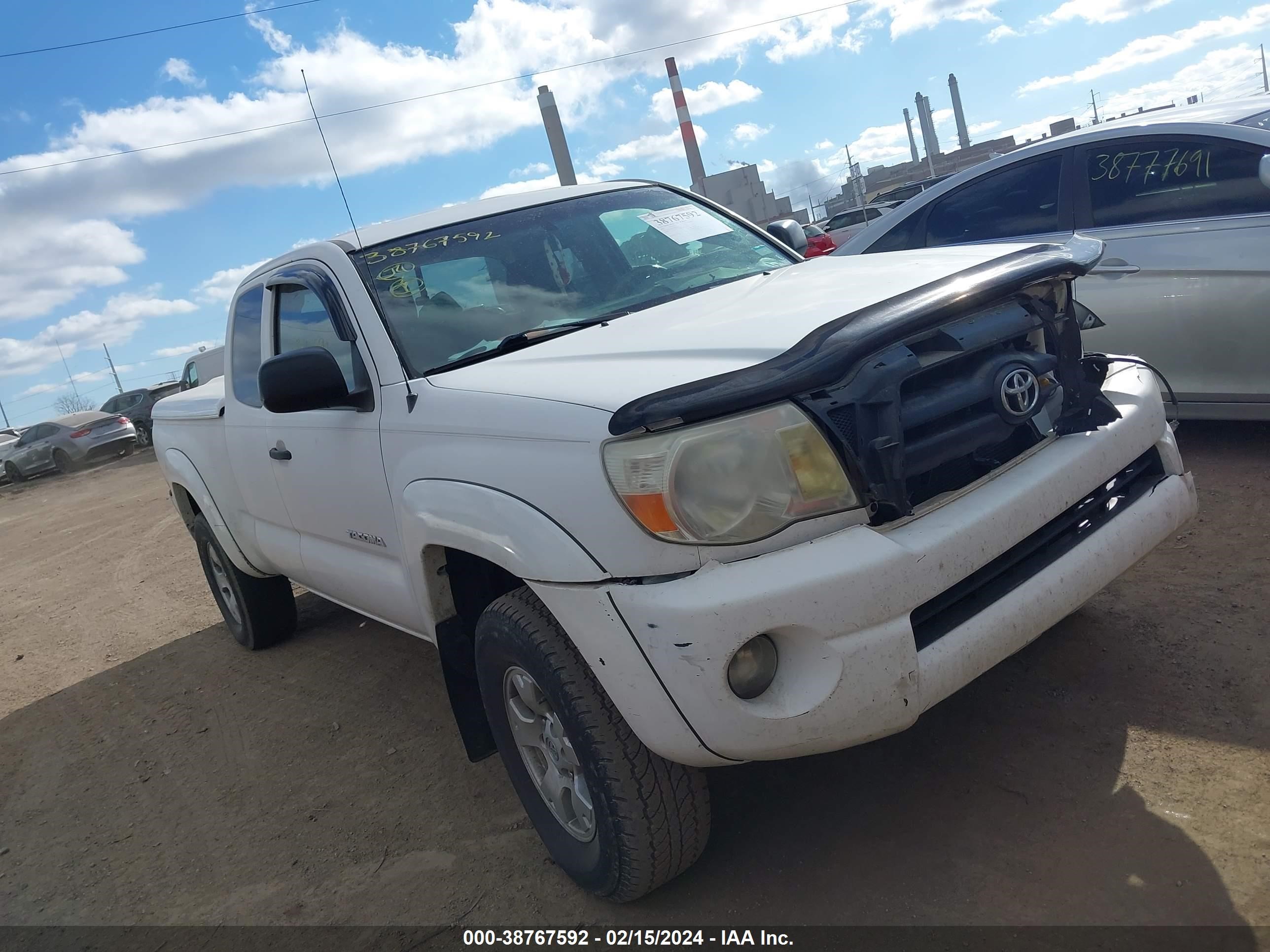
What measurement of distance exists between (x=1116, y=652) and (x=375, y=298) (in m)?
2.66

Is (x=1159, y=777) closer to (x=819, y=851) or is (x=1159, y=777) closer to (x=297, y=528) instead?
(x=819, y=851)

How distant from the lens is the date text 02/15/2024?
2361mm

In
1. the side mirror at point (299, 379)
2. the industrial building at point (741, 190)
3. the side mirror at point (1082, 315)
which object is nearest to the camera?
the side mirror at point (1082, 315)

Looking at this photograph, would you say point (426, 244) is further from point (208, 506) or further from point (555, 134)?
point (555, 134)

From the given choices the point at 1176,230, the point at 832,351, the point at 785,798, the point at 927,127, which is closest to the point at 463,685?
the point at 785,798

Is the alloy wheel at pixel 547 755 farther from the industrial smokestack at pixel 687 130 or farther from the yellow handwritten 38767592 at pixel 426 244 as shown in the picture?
the industrial smokestack at pixel 687 130

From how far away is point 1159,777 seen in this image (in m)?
2.59

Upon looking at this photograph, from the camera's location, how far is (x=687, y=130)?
41469 mm

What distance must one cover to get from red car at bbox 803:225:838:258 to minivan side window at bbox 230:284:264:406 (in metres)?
2.36

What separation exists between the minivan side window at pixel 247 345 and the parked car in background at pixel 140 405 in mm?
23311

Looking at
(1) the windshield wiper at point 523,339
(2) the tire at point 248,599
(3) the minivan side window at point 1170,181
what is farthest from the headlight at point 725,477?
(2) the tire at point 248,599

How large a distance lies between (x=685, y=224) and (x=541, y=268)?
27.3 inches

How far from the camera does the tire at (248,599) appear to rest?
5.21m

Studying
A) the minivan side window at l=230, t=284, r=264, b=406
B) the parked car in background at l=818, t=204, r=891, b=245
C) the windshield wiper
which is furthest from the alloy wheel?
the parked car in background at l=818, t=204, r=891, b=245
